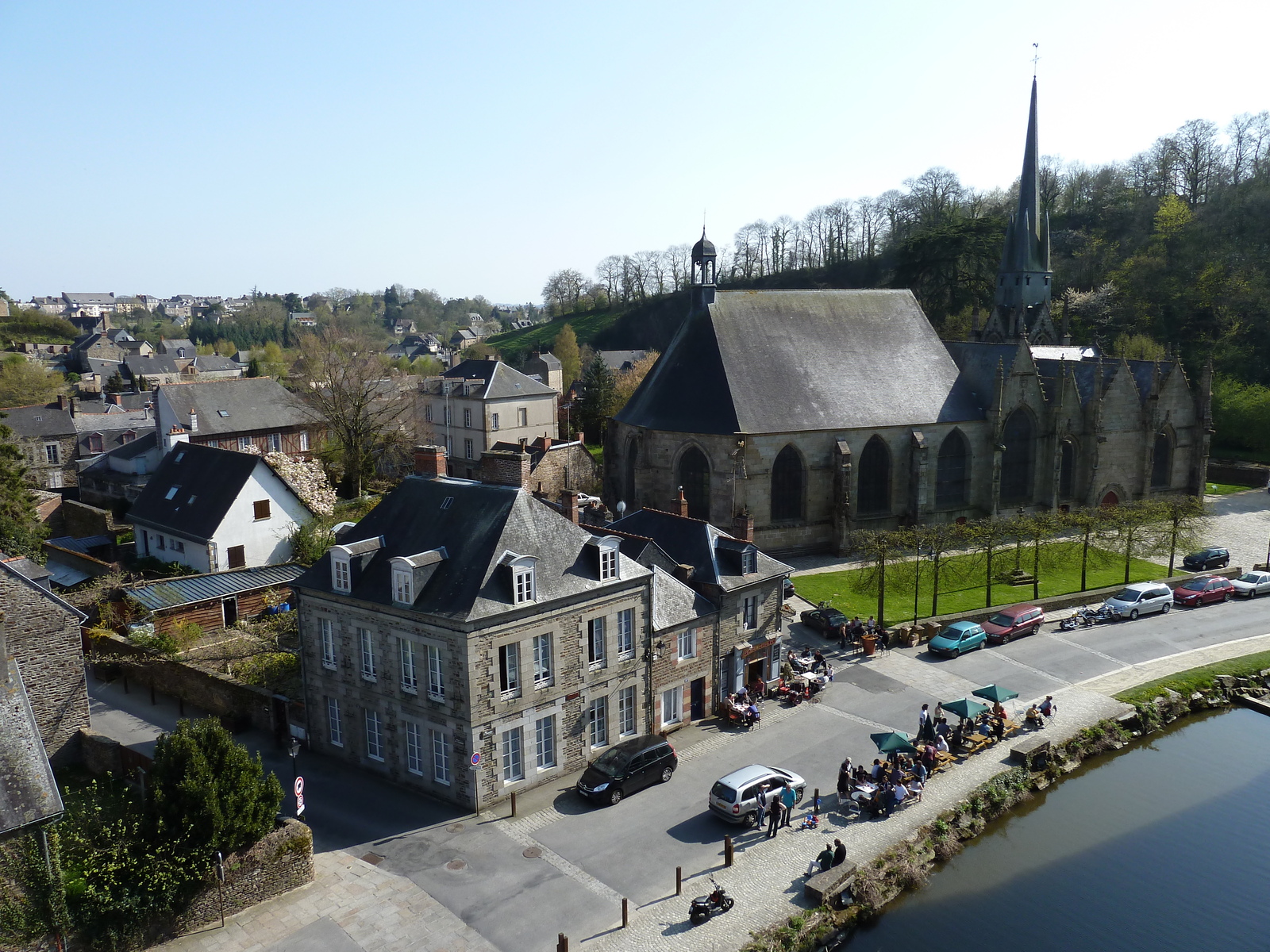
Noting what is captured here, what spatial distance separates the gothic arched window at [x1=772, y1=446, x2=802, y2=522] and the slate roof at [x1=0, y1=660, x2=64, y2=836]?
30.3m

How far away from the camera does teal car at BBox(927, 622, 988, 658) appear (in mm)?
31141

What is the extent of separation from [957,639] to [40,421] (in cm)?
5748

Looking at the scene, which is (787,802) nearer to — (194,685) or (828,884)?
(828,884)

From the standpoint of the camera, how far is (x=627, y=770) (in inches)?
862

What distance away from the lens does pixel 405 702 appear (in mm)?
21828

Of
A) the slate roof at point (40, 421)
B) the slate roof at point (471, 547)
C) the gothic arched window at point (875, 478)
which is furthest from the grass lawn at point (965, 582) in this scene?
the slate roof at point (40, 421)

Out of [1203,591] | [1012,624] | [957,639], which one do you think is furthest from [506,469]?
[1203,591]

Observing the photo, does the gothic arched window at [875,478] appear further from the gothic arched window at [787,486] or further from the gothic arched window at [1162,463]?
the gothic arched window at [1162,463]

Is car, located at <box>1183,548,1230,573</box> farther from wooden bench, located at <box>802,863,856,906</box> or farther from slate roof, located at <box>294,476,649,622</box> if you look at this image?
wooden bench, located at <box>802,863,856,906</box>

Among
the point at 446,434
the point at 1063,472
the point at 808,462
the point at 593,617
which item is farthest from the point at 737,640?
the point at 446,434

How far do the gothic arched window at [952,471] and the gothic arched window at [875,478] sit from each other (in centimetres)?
286

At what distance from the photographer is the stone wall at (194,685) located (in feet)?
84.9

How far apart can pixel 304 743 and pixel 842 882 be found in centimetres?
1461


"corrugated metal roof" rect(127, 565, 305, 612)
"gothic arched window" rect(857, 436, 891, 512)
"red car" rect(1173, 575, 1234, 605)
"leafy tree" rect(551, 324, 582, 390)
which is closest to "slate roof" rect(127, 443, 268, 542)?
"corrugated metal roof" rect(127, 565, 305, 612)
